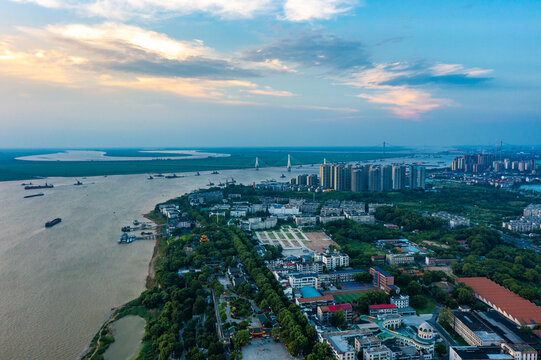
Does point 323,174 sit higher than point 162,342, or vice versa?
point 323,174

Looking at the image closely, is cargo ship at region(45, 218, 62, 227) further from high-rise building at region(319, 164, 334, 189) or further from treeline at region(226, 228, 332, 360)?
high-rise building at region(319, 164, 334, 189)

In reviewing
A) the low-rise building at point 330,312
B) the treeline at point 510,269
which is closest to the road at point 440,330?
the low-rise building at point 330,312

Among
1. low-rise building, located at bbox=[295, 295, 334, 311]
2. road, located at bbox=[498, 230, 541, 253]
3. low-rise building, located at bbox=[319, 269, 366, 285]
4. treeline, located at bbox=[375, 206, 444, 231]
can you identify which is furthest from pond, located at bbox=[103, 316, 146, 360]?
road, located at bbox=[498, 230, 541, 253]

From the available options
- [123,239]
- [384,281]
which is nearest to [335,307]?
[384,281]

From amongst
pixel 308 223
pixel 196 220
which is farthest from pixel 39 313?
pixel 308 223

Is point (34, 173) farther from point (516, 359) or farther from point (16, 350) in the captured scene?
point (516, 359)
